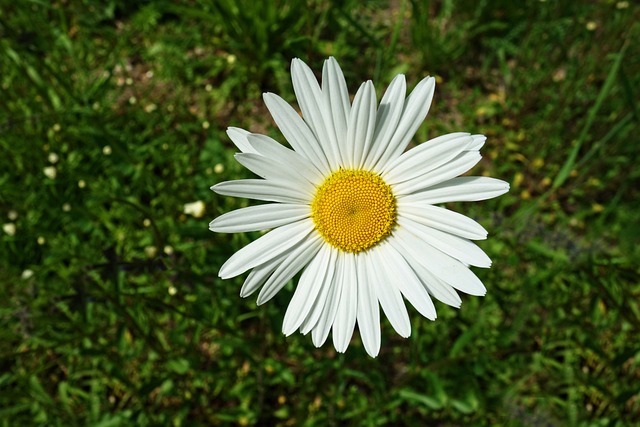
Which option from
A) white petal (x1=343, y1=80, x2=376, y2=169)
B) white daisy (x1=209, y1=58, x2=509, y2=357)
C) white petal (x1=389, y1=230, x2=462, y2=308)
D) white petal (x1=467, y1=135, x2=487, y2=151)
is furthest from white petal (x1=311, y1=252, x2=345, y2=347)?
white petal (x1=467, y1=135, x2=487, y2=151)

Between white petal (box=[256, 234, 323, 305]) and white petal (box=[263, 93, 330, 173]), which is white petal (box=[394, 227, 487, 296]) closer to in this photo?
white petal (box=[256, 234, 323, 305])

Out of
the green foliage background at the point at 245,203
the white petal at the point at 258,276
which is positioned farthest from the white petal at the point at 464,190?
the green foliage background at the point at 245,203

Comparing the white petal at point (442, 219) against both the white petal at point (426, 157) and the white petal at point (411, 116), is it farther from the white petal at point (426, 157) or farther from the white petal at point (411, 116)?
the white petal at point (411, 116)

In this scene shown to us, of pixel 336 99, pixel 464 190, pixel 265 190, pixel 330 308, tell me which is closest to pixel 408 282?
pixel 330 308

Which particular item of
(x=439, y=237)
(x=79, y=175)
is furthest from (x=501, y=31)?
(x=79, y=175)

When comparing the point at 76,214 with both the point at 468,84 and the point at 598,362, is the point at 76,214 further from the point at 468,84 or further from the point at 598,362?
the point at 598,362
